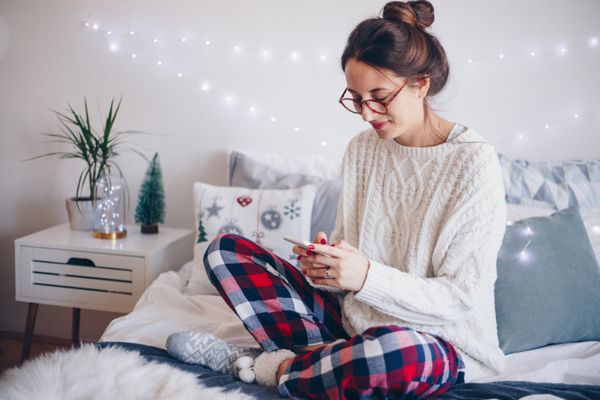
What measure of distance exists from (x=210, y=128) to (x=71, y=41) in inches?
28.6

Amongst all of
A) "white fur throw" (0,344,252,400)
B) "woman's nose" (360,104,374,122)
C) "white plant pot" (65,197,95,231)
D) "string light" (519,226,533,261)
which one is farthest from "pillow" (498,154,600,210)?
"white plant pot" (65,197,95,231)

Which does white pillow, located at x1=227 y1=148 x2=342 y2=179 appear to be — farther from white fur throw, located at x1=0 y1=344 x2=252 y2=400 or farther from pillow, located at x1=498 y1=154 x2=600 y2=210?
white fur throw, located at x1=0 y1=344 x2=252 y2=400

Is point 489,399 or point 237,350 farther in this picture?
point 237,350

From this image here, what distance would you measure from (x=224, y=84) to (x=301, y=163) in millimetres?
473

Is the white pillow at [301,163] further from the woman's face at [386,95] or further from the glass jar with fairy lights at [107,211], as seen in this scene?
the woman's face at [386,95]

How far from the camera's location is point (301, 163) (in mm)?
2090

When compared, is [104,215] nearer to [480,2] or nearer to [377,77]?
[377,77]

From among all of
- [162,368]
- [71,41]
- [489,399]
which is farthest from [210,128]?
[489,399]

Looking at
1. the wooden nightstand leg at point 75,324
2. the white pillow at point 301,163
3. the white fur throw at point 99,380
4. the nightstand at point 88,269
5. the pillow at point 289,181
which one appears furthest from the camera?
the wooden nightstand leg at point 75,324

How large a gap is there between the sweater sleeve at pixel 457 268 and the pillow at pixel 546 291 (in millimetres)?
179

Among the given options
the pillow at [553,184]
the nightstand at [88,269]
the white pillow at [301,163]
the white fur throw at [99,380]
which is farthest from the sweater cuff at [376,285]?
the nightstand at [88,269]

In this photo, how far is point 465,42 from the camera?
6.51 ft

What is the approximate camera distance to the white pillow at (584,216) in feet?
5.21

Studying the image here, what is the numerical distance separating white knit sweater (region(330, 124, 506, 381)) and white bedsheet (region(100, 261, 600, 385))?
10cm
